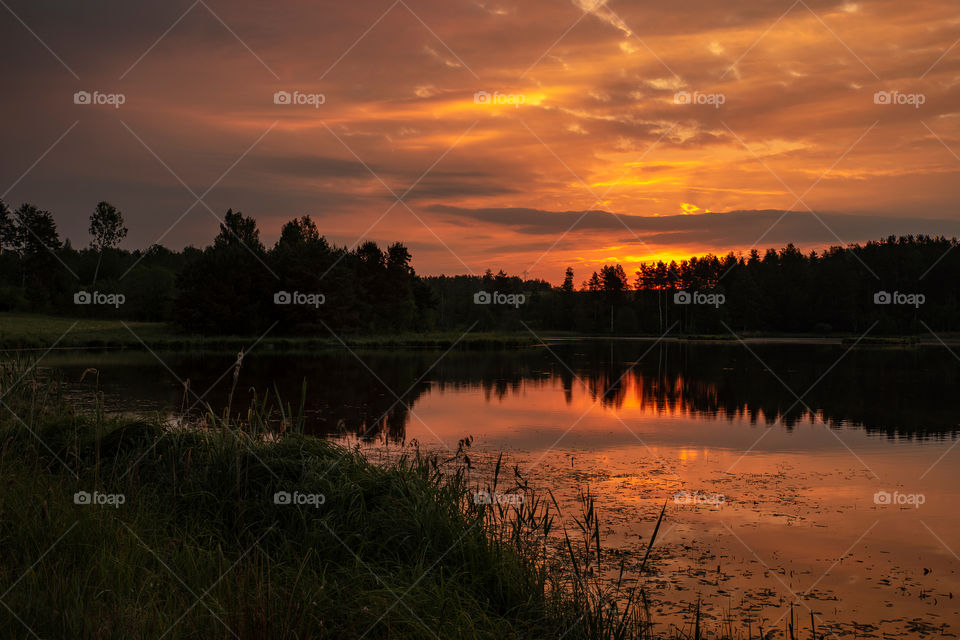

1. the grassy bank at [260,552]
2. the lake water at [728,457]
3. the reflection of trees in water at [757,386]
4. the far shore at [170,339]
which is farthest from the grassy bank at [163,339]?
the grassy bank at [260,552]

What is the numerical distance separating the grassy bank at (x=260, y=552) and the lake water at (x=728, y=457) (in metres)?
1.76

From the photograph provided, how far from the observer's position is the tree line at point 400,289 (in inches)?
2606

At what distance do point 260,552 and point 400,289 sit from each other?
73.6 m

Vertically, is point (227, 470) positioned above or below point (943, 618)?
above

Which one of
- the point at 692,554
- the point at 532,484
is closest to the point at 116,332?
the point at 532,484

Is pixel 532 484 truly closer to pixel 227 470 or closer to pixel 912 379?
pixel 227 470

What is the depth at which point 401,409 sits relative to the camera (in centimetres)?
2389

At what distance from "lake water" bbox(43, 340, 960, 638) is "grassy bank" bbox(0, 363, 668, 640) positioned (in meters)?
1.76

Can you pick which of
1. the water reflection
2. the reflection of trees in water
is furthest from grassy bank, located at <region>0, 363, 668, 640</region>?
the reflection of trees in water

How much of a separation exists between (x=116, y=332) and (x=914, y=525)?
62316 millimetres

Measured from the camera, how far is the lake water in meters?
8.30

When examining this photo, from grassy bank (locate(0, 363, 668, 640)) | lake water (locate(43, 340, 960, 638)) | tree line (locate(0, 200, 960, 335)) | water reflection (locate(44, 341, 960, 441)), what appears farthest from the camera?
tree line (locate(0, 200, 960, 335))

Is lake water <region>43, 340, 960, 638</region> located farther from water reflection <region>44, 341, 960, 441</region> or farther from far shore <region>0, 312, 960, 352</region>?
far shore <region>0, 312, 960, 352</region>

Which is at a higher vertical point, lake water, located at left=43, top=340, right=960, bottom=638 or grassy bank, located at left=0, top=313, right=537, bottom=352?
grassy bank, located at left=0, top=313, right=537, bottom=352
